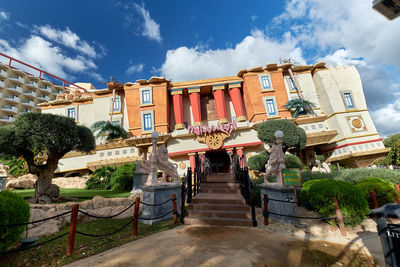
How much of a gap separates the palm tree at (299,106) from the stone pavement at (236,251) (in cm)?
1636

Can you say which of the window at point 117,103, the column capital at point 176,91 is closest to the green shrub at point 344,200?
the column capital at point 176,91

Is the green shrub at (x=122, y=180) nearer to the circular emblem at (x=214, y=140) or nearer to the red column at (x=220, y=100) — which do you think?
the circular emblem at (x=214, y=140)

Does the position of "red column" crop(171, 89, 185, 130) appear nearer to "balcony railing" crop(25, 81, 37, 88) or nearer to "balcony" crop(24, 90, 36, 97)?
"balcony" crop(24, 90, 36, 97)

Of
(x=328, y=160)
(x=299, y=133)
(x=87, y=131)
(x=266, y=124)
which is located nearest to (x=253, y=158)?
(x=266, y=124)

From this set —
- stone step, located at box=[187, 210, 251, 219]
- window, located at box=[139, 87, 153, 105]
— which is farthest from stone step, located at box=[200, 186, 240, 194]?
window, located at box=[139, 87, 153, 105]

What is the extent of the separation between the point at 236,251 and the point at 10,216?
524 centimetres

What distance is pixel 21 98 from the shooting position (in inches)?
1656

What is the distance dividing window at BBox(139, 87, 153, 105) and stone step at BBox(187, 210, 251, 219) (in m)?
16.8

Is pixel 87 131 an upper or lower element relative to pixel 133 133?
lower

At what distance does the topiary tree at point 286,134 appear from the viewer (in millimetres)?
15375

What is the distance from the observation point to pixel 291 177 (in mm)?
6121

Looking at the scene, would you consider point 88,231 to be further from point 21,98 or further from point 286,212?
point 21,98

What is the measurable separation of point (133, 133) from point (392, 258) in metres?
21.0

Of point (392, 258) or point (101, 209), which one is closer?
point (392, 258)
